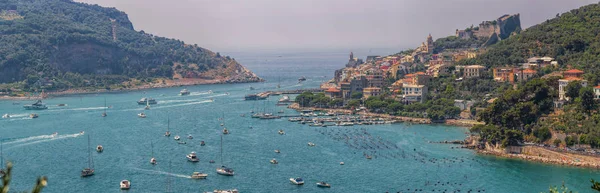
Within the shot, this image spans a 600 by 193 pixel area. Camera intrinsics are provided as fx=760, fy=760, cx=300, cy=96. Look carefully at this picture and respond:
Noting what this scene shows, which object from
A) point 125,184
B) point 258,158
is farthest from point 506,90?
point 125,184

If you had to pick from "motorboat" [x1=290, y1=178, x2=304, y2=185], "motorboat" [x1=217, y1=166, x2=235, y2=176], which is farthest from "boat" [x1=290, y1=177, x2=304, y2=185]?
"motorboat" [x1=217, y1=166, x2=235, y2=176]

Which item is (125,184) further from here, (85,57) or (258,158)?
(85,57)

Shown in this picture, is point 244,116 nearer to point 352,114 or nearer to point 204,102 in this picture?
point 352,114

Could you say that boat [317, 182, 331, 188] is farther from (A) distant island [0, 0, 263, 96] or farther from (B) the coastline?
(A) distant island [0, 0, 263, 96]

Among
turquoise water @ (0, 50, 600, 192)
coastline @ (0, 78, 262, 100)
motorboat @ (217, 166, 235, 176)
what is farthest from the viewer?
coastline @ (0, 78, 262, 100)

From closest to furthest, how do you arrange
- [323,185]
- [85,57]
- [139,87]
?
1. [323,185]
2. [139,87]
3. [85,57]

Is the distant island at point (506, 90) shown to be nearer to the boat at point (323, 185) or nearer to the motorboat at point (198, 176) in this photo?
the boat at point (323, 185)

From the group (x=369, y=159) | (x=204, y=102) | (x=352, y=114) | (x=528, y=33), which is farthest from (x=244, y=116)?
(x=528, y=33)
